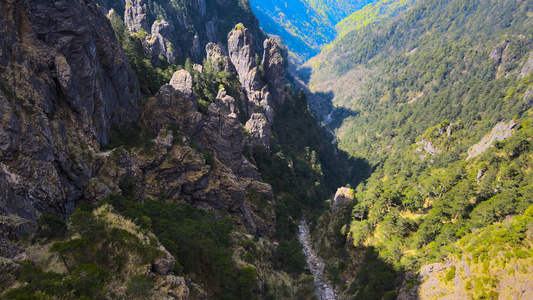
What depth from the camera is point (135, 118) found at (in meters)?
50.7

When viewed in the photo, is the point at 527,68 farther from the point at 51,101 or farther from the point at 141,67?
the point at 51,101

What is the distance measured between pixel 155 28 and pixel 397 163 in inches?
4959

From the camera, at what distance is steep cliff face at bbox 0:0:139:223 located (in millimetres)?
22922

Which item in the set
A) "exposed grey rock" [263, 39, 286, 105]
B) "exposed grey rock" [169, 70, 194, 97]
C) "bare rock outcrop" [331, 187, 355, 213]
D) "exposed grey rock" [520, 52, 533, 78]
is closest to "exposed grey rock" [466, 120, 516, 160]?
"bare rock outcrop" [331, 187, 355, 213]

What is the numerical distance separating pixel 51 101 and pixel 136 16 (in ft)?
337

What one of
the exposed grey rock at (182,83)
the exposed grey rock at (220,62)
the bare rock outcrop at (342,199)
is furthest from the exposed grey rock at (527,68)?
the exposed grey rock at (182,83)

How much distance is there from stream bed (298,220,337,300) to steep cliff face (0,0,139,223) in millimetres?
44510

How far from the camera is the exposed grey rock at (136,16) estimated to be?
113 meters

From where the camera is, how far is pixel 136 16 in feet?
375

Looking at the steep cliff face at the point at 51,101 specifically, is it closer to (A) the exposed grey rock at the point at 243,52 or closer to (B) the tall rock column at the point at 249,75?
(B) the tall rock column at the point at 249,75

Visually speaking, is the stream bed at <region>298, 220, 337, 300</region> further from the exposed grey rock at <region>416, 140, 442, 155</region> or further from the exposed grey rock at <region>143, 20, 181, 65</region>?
the exposed grey rock at <region>416, 140, 442, 155</region>

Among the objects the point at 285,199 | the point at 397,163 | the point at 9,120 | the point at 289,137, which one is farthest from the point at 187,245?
the point at 397,163

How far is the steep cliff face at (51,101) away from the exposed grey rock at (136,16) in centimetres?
8136

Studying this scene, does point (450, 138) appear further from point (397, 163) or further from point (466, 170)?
point (466, 170)
